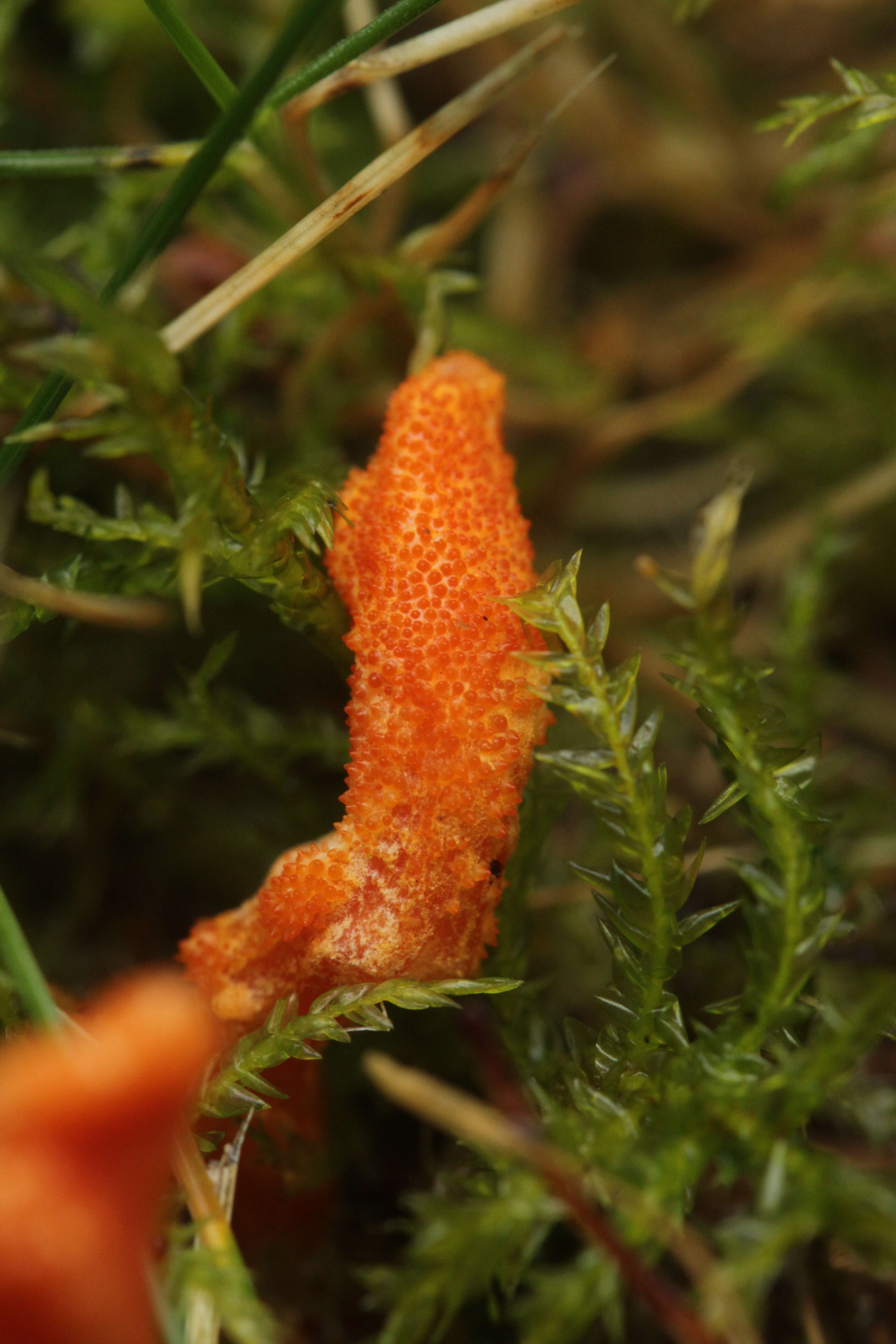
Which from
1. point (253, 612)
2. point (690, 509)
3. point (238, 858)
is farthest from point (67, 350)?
point (690, 509)

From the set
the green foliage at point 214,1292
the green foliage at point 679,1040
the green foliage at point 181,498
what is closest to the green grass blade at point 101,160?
the green foliage at point 181,498

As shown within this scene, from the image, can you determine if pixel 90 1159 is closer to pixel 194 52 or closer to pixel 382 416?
pixel 194 52

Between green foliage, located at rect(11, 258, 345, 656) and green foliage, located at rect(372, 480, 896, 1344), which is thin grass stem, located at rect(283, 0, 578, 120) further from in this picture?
green foliage, located at rect(372, 480, 896, 1344)

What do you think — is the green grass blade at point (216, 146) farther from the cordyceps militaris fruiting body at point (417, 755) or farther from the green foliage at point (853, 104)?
the green foliage at point (853, 104)

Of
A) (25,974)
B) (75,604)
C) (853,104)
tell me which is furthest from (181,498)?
(853,104)

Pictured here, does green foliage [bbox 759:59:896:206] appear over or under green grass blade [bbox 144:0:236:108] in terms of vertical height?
under

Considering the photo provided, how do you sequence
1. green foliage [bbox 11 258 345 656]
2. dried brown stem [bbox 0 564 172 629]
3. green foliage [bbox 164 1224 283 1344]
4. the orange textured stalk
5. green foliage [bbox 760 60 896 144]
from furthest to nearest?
green foliage [bbox 760 60 896 144]
dried brown stem [bbox 0 564 172 629]
green foliage [bbox 11 258 345 656]
green foliage [bbox 164 1224 283 1344]
the orange textured stalk

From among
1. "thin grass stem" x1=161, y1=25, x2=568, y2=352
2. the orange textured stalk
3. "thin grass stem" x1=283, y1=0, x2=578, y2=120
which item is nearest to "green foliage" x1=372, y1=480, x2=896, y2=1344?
the orange textured stalk
